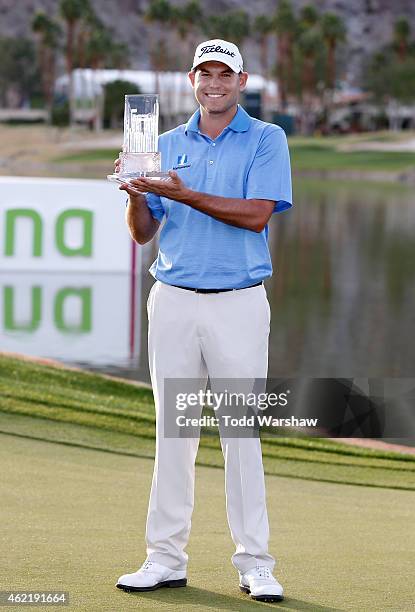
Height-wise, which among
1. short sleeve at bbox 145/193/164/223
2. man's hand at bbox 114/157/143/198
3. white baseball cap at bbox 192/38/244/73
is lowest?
A: short sleeve at bbox 145/193/164/223

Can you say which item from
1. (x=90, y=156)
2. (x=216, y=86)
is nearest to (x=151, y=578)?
(x=216, y=86)

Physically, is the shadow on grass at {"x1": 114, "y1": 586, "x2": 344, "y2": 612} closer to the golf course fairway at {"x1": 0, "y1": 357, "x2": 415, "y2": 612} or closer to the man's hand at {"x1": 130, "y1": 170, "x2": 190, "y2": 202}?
the golf course fairway at {"x1": 0, "y1": 357, "x2": 415, "y2": 612}

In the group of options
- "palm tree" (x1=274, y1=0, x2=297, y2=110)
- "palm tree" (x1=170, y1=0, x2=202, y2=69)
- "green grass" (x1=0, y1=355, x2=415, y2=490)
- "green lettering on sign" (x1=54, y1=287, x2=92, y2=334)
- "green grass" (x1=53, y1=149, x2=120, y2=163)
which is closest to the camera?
"green grass" (x1=0, y1=355, x2=415, y2=490)

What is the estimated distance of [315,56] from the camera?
13588 centimetres

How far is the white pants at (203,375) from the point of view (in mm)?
4820

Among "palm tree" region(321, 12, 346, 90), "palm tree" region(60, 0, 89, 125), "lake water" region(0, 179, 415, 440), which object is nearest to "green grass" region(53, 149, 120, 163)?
"palm tree" region(60, 0, 89, 125)

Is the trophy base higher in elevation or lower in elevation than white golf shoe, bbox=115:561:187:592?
higher

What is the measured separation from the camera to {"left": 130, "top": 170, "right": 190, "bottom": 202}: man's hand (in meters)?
4.62

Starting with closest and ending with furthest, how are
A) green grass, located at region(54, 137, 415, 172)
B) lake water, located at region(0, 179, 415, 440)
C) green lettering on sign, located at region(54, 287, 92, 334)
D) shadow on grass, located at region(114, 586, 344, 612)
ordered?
shadow on grass, located at region(114, 586, 344, 612) → lake water, located at region(0, 179, 415, 440) → green lettering on sign, located at region(54, 287, 92, 334) → green grass, located at region(54, 137, 415, 172)

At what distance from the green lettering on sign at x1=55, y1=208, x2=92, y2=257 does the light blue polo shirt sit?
64.8 ft

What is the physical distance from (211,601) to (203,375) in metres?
0.84

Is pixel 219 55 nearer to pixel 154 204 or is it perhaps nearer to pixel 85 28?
pixel 154 204

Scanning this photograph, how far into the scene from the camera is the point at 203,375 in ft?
16.4

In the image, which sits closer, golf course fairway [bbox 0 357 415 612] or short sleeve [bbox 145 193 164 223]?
golf course fairway [bbox 0 357 415 612]
